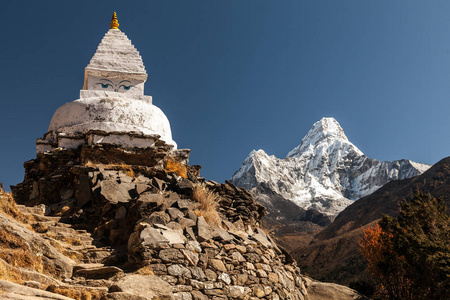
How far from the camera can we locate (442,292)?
11.2 meters

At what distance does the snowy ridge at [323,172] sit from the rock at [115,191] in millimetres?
114444

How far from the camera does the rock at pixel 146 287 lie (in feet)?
19.4

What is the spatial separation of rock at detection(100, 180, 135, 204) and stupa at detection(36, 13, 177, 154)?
9.15ft

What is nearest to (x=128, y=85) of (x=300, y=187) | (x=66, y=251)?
(x=66, y=251)

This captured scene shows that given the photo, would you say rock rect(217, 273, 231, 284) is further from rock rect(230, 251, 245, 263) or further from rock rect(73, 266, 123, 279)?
rock rect(73, 266, 123, 279)

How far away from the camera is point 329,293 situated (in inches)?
400

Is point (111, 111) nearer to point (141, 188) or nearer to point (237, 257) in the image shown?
point (141, 188)

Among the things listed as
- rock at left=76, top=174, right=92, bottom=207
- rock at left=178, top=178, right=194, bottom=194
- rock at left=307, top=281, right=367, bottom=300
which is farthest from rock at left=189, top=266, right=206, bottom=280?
rock at left=76, top=174, right=92, bottom=207

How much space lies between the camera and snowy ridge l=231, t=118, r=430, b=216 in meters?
135

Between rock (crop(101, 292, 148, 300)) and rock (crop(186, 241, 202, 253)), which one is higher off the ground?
rock (crop(186, 241, 202, 253))

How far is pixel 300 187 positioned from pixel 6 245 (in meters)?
146

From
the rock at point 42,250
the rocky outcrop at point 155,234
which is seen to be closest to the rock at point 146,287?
the rocky outcrop at point 155,234

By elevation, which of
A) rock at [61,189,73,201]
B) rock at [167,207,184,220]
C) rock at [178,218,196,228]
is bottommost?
rock at [178,218,196,228]

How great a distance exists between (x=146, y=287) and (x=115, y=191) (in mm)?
4248
